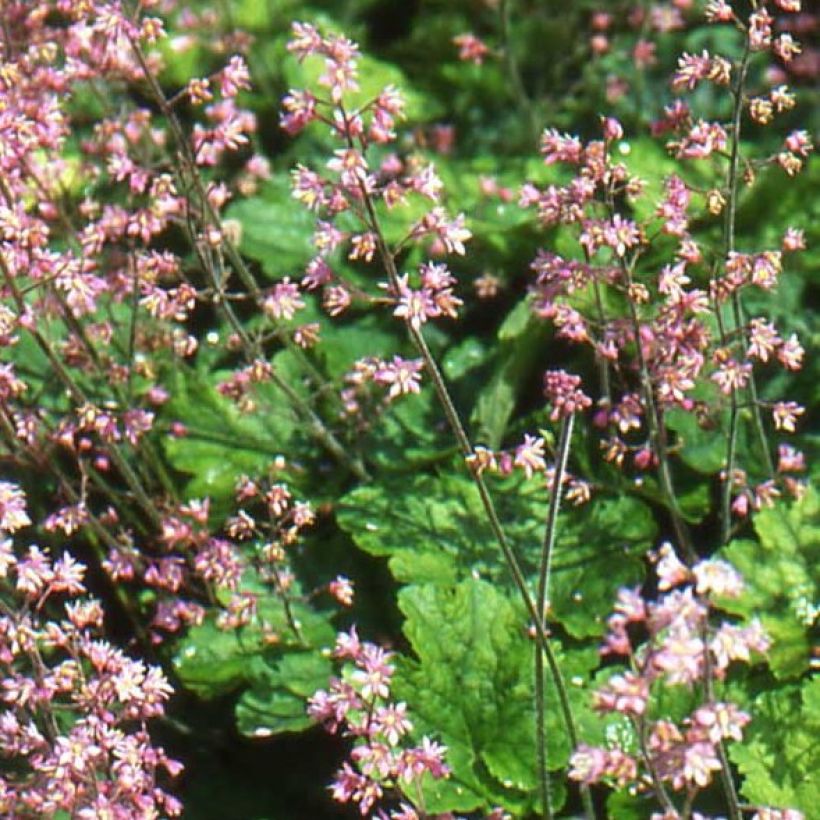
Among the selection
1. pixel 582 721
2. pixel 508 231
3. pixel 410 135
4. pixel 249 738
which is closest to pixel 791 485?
pixel 582 721

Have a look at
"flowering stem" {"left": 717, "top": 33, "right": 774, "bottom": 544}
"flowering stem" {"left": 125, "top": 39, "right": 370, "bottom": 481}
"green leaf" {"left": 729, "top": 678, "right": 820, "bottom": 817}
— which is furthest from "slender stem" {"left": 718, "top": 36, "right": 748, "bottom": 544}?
"flowering stem" {"left": 125, "top": 39, "right": 370, "bottom": 481}

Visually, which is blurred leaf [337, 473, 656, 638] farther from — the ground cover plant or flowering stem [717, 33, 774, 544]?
flowering stem [717, 33, 774, 544]

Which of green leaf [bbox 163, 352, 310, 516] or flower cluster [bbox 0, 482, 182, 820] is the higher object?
green leaf [bbox 163, 352, 310, 516]

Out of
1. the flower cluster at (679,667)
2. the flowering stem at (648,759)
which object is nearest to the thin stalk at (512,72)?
the flower cluster at (679,667)

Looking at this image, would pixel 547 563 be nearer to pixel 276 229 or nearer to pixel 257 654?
pixel 257 654

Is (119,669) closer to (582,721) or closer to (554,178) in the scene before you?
(582,721)

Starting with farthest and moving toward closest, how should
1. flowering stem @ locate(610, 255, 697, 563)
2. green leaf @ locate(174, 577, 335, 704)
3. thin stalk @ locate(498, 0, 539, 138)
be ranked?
thin stalk @ locate(498, 0, 539, 138), green leaf @ locate(174, 577, 335, 704), flowering stem @ locate(610, 255, 697, 563)

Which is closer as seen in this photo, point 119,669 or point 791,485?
point 119,669

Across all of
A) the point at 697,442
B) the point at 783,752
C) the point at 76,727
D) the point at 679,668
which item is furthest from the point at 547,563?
the point at 697,442
